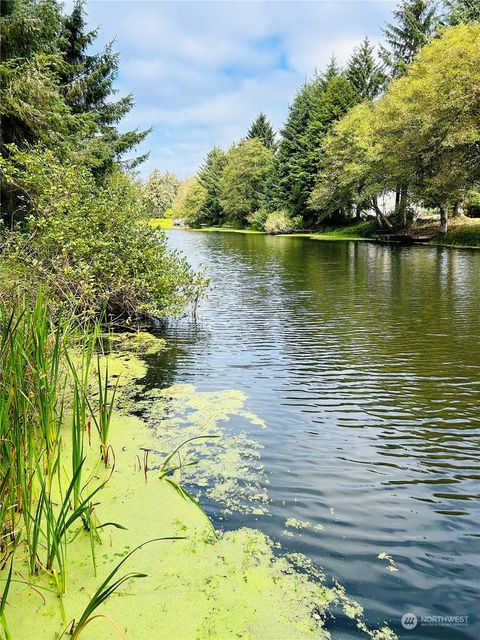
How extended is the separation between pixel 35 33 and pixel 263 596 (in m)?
13.2

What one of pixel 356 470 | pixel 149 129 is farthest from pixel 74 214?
pixel 149 129

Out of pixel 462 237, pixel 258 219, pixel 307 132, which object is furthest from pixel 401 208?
pixel 258 219

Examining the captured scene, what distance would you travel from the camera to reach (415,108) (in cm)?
2561

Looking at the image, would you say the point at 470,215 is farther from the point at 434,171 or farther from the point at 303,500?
the point at 303,500

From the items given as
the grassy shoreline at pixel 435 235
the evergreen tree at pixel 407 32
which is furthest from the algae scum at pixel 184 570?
the evergreen tree at pixel 407 32

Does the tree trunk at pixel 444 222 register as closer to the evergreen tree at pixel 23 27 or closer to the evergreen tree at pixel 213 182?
the evergreen tree at pixel 23 27

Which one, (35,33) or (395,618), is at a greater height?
(35,33)

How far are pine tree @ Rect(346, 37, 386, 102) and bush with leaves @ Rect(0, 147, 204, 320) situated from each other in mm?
41201

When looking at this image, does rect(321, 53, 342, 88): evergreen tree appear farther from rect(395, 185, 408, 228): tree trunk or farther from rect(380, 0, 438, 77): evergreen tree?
rect(395, 185, 408, 228): tree trunk

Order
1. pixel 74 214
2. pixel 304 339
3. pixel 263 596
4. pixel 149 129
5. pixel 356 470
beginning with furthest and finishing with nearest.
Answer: pixel 149 129 → pixel 304 339 → pixel 74 214 → pixel 356 470 → pixel 263 596

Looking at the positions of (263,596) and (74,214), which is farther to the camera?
(74,214)

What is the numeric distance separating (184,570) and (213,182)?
76456mm

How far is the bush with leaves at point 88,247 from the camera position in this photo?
26.4 feet

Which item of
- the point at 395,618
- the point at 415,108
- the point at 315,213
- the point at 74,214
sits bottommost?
the point at 395,618
